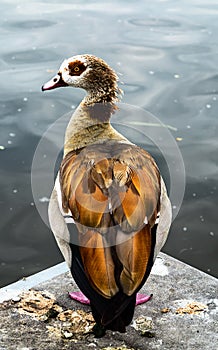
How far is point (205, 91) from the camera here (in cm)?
752

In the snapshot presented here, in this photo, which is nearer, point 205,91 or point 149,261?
point 149,261

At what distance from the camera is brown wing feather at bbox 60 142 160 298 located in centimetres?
248

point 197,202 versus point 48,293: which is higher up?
point 48,293

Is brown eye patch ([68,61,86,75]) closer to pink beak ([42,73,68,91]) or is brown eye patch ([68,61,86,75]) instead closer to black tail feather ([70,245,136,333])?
pink beak ([42,73,68,91])

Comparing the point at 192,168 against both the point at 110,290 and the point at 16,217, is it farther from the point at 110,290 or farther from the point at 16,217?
the point at 110,290

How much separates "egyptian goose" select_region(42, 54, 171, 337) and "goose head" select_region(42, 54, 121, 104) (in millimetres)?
284

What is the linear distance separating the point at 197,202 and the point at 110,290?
10.6 ft

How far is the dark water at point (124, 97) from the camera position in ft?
17.0

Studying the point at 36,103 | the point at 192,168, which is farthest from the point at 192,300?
the point at 36,103

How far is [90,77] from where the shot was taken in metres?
3.18

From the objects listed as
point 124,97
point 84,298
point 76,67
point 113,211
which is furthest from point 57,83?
point 124,97

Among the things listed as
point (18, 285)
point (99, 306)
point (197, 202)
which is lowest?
point (197, 202)

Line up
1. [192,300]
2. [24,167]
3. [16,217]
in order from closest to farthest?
[192,300] < [16,217] < [24,167]

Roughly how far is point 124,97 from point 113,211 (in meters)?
4.74
